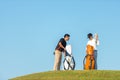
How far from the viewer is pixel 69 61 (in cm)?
4312

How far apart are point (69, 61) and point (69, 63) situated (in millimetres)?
214

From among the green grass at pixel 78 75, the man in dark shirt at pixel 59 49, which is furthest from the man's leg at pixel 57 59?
the green grass at pixel 78 75

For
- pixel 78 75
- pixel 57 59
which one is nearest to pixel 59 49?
pixel 57 59

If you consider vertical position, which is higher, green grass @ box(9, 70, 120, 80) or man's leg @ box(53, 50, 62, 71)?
man's leg @ box(53, 50, 62, 71)

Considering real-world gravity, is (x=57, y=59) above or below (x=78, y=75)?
above

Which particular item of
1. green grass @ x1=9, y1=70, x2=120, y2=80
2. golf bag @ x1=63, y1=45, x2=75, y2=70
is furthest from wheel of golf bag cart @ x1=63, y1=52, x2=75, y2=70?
green grass @ x1=9, y1=70, x2=120, y2=80

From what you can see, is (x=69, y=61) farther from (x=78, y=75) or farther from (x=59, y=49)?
(x=78, y=75)

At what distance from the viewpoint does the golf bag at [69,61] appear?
43031 millimetres

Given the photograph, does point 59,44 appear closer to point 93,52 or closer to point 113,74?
point 93,52

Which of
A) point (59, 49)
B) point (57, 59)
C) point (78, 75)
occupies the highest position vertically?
point (59, 49)

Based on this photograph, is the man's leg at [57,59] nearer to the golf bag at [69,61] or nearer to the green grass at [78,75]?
the golf bag at [69,61]

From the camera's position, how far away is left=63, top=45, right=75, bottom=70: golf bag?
43031 mm

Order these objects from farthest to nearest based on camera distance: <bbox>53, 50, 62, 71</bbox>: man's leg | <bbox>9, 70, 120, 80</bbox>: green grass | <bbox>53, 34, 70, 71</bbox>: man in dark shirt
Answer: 1. <bbox>53, 50, 62, 71</bbox>: man's leg
2. <bbox>53, 34, 70, 71</bbox>: man in dark shirt
3. <bbox>9, 70, 120, 80</bbox>: green grass

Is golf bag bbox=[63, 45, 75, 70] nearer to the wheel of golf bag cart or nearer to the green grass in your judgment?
the wheel of golf bag cart
